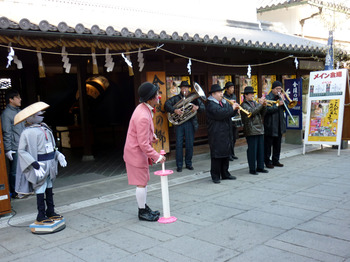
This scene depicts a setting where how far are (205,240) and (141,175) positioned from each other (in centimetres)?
133

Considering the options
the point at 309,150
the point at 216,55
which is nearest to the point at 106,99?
the point at 216,55

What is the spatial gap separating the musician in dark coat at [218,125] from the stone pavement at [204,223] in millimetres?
580

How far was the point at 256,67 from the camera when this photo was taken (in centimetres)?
1157

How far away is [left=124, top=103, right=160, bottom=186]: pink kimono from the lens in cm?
477

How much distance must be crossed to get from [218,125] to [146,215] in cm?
271

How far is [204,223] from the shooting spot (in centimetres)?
481

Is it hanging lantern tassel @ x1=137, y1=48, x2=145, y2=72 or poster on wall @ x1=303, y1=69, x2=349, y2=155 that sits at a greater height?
hanging lantern tassel @ x1=137, y1=48, x2=145, y2=72

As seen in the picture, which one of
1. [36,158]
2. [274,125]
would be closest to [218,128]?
[274,125]

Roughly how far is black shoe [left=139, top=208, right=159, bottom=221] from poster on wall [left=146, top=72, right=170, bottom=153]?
357 centimetres

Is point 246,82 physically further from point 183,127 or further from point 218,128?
point 218,128

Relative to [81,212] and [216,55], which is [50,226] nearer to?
[81,212]

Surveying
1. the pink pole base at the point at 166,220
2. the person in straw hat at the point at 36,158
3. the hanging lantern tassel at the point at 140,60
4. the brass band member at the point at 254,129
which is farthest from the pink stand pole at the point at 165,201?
the hanging lantern tassel at the point at 140,60

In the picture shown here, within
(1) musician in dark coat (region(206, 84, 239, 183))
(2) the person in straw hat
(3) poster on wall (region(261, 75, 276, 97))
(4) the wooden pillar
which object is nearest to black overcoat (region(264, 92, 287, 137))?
(1) musician in dark coat (region(206, 84, 239, 183))

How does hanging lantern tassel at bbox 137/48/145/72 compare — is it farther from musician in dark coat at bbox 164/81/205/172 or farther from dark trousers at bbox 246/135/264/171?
dark trousers at bbox 246/135/264/171
